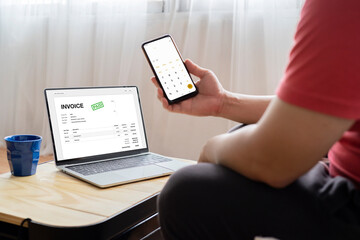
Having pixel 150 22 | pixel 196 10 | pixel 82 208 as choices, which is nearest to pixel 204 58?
pixel 196 10

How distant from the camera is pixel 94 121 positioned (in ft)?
3.57

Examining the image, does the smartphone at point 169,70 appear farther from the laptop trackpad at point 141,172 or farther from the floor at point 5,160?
the floor at point 5,160

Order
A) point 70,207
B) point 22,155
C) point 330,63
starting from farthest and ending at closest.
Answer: point 22,155, point 70,207, point 330,63

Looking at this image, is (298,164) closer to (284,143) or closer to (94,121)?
(284,143)

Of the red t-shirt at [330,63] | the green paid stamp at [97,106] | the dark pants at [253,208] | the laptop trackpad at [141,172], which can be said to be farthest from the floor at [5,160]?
the red t-shirt at [330,63]

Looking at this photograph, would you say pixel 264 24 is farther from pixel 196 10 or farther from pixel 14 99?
pixel 14 99

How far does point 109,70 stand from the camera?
6.61ft

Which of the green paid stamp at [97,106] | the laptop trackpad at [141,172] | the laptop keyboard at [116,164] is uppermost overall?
the green paid stamp at [97,106]

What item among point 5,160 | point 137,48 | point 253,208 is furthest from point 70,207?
point 5,160

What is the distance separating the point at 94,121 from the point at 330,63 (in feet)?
2.50

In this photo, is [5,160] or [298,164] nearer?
[298,164]

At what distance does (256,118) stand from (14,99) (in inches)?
74.5

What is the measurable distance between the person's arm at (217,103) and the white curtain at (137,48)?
0.66 meters

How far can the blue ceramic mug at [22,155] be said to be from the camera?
2.90ft
